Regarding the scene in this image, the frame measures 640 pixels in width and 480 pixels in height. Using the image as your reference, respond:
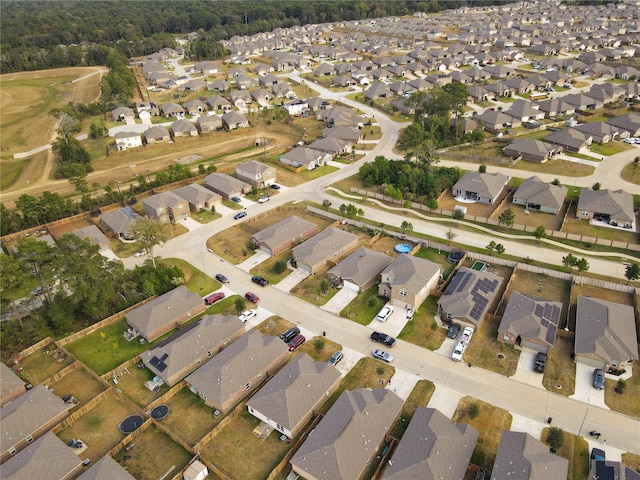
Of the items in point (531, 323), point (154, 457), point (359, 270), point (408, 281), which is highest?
point (408, 281)

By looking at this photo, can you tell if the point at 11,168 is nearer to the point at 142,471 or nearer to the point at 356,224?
the point at 356,224

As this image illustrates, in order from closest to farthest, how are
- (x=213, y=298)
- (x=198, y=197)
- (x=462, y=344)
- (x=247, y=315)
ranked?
(x=462, y=344) → (x=247, y=315) → (x=213, y=298) → (x=198, y=197)

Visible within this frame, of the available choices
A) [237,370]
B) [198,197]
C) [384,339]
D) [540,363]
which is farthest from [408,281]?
[198,197]

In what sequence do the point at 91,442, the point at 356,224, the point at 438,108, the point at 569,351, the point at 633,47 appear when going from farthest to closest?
the point at 633,47 → the point at 438,108 → the point at 356,224 → the point at 569,351 → the point at 91,442

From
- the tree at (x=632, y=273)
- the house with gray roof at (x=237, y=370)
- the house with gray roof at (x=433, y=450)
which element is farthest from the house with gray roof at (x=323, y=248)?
the tree at (x=632, y=273)

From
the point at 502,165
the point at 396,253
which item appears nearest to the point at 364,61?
the point at 502,165

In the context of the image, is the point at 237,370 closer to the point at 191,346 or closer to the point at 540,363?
the point at 191,346
